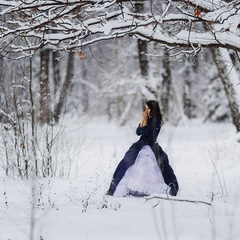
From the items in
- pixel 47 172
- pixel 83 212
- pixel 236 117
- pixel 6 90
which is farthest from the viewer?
pixel 236 117

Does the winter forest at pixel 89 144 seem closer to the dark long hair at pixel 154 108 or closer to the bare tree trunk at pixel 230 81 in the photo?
the bare tree trunk at pixel 230 81

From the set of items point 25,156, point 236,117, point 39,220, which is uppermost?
point 236,117

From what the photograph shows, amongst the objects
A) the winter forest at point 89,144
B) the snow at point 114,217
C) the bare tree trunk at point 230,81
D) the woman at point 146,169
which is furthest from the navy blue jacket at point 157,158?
the bare tree trunk at point 230,81

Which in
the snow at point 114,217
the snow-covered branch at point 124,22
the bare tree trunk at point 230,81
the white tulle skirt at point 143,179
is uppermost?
the bare tree trunk at point 230,81

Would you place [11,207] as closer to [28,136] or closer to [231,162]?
[28,136]

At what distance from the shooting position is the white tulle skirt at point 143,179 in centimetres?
784

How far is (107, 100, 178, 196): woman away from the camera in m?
7.86

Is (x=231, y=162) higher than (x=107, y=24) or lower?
lower

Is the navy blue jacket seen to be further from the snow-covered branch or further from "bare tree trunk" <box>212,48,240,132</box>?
"bare tree trunk" <box>212,48,240,132</box>

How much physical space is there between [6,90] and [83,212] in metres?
3.77

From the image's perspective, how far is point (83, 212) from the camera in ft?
20.6

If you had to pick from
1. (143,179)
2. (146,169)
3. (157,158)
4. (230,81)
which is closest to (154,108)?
(157,158)

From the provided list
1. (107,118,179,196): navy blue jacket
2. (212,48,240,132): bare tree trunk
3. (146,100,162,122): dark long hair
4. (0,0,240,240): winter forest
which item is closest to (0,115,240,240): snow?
(0,0,240,240): winter forest

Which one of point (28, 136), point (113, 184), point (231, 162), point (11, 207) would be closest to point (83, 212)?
point (11, 207)
